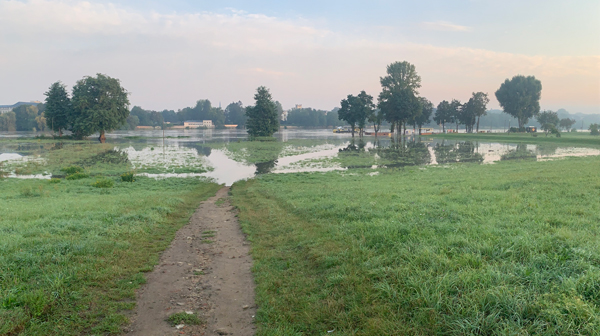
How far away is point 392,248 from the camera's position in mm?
7465

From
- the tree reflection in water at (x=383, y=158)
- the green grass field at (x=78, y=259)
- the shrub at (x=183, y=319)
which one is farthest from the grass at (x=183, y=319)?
the tree reflection in water at (x=383, y=158)

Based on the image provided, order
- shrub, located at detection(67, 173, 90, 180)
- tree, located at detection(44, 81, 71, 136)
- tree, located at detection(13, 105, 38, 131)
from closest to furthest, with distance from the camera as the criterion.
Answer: shrub, located at detection(67, 173, 90, 180), tree, located at detection(44, 81, 71, 136), tree, located at detection(13, 105, 38, 131)

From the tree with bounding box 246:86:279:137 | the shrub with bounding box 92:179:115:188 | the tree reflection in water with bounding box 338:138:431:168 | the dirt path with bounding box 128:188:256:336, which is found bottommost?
the dirt path with bounding box 128:188:256:336

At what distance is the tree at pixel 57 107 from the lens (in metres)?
87.0

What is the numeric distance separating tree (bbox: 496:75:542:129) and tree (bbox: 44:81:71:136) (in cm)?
12269

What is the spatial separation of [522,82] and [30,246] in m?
124

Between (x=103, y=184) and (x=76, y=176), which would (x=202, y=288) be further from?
(x=76, y=176)

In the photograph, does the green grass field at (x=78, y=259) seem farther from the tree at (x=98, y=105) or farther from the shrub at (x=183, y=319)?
the tree at (x=98, y=105)

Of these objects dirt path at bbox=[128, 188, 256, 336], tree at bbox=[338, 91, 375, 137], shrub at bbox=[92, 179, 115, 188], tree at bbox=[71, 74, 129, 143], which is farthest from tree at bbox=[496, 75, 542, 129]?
dirt path at bbox=[128, 188, 256, 336]

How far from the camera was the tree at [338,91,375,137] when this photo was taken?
100500 mm

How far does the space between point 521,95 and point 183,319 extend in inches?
4800

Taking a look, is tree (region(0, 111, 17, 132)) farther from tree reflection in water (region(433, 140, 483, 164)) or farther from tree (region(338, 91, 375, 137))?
tree reflection in water (region(433, 140, 483, 164))

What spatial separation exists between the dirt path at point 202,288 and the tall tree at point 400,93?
305 feet

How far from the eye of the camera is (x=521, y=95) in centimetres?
10381
